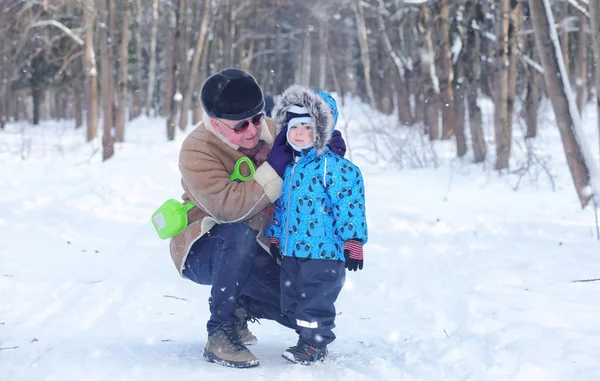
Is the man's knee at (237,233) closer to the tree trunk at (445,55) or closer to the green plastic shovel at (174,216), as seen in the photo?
the green plastic shovel at (174,216)

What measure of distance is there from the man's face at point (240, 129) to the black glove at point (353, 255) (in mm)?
792

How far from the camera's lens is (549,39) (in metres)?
6.46

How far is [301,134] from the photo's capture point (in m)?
3.40

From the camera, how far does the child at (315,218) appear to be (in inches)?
131

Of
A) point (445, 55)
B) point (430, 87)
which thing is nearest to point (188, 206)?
point (445, 55)

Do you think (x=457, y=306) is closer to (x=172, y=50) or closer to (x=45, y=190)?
(x=45, y=190)

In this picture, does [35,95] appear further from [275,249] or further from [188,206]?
[275,249]

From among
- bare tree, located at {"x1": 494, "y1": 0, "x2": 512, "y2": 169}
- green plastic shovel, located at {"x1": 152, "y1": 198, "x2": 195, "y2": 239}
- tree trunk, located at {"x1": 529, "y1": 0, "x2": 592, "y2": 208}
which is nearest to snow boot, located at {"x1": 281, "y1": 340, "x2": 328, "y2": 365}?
green plastic shovel, located at {"x1": 152, "y1": 198, "x2": 195, "y2": 239}

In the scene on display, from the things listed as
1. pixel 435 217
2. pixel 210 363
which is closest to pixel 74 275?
pixel 210 363

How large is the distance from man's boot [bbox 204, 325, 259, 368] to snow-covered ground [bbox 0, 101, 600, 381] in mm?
63

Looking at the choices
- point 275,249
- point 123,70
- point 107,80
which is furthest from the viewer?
point 123,70

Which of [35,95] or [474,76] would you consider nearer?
[474,76]

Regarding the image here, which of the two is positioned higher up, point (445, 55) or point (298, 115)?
point (445, 55)

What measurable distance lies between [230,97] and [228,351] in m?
1.28
